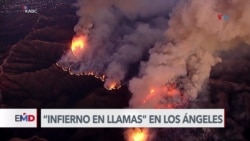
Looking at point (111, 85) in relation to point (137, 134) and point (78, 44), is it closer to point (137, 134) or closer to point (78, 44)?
point (78, 44)

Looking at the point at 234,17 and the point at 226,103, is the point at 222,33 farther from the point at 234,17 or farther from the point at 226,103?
the point at 226,103

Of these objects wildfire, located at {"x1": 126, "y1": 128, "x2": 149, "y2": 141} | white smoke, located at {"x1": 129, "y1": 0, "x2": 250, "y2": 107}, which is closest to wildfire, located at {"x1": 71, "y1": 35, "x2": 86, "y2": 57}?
white smoke, located at {"x1": 129, "y1": 0, "x2": 250, "y2": 107}

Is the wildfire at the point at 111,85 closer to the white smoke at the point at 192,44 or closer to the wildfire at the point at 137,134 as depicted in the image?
the white smoke at the point at 192,44

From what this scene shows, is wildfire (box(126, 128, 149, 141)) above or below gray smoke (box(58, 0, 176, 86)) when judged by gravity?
below

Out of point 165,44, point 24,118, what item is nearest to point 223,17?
point 165,44

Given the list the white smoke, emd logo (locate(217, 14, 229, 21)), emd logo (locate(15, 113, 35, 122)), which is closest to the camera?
emd logo (locate(15, 113, 35, 122))

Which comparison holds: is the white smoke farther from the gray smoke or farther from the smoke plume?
the gray smoke

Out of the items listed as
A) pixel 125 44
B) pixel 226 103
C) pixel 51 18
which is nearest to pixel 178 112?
pixel 226 103
